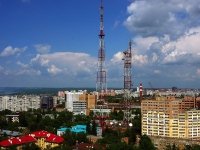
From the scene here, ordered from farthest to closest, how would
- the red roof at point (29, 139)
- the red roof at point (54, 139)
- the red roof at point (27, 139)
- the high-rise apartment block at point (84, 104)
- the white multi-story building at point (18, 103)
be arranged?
→ the white multi-story building at point (18, 103) < the high-rise apartment block at point (84, 104) < the red roof at point (54, 139) < the red roof at point (27, 139) < the red roof at point (29, 139)

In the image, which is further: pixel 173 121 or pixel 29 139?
pixel 173 121

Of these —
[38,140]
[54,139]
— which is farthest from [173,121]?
[38,140]

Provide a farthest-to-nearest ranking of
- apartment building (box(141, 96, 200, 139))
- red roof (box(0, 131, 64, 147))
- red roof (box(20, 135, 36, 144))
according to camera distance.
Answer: apartment building (box(141, 96, 200, 139)) < red roof (box(20, 135, 36, 144)) < red roof (box(0, 131, 64, 147))

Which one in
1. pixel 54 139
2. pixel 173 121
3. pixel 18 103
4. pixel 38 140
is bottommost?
pixel 38 140

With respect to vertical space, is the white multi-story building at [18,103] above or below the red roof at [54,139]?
above

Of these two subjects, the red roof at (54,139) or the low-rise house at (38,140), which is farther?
the red roof at (54,139)

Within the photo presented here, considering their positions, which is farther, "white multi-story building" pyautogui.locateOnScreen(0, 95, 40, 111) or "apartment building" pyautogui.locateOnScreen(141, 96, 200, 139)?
"white multi-story building" pyautogui.locateOnScreen(0, 95, 40, 111)

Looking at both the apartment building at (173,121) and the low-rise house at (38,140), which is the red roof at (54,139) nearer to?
the low-rise house at (38,140)

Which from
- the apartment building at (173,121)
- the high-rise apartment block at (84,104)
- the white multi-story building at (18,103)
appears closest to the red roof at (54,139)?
the apartment building at (173,121)

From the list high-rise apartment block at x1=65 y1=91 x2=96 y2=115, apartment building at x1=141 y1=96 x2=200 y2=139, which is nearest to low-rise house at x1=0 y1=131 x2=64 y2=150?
apartment building at x1=141 y1=96 x2=200 y2=139

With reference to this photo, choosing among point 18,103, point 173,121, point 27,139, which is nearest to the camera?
point 27,139

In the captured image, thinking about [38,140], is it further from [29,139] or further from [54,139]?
[54,139]

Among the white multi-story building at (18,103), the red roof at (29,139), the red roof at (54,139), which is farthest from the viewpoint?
Answer: the white multi-story building at (18,103)

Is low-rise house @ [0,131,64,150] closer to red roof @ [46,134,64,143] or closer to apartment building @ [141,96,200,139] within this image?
red roof @ [46,134,64,143]
